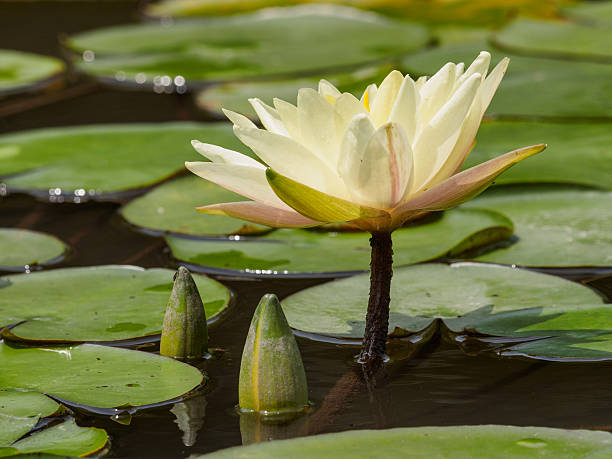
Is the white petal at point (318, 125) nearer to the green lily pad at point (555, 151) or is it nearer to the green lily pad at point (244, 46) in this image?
the green lily pad at point (555, 151)

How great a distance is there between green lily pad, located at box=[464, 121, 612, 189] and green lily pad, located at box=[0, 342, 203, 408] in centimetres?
123

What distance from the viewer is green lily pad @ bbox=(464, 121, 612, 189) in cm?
236

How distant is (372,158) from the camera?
1.26m

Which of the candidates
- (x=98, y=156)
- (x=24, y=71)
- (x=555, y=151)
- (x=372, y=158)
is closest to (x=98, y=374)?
(x=372, y=158)

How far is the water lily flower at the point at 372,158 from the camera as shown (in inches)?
50.2

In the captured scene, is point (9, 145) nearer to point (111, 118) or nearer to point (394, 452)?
point (111, 118)

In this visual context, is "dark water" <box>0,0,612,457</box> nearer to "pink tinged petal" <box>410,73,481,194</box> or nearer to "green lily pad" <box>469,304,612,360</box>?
"green lily pad" <box>469,304,612,360</box>

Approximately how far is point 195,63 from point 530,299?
8.57ft

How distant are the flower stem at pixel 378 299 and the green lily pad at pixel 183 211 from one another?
0.72 m

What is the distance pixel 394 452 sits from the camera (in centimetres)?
111

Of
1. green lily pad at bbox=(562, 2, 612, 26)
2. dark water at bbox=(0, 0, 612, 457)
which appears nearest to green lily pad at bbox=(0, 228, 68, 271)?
dark water at bbox=(0, 0, 612, 457)

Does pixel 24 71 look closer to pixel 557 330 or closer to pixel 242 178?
pixel 242 178

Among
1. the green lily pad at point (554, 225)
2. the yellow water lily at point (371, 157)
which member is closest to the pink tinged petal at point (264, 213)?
the yellow water lily at point (371, 157)

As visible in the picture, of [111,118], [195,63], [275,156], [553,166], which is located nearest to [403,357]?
[275,156]
